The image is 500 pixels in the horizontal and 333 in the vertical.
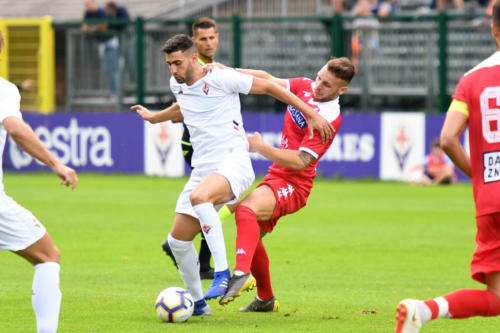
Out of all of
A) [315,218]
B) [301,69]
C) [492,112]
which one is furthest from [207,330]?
[301,69]

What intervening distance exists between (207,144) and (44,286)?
7.04 feet

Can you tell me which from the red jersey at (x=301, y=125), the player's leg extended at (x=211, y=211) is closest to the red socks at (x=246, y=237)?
the player's leg extended at (x=211, y=211)

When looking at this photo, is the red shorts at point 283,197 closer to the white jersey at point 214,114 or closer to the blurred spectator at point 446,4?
the white jersey at point 214,114

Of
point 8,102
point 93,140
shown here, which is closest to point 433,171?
point 93,140

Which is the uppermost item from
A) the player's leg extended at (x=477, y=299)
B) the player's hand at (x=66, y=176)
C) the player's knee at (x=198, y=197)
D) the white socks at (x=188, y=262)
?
the player's hand at (x=66, y=176)

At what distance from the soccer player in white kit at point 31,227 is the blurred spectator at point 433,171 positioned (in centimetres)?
1560

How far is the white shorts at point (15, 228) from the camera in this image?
6.64m

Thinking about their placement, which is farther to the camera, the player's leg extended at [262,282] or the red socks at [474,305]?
the player's leg extended at [262,282]

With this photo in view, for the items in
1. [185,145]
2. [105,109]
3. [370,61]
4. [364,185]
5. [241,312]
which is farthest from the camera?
[105,109]

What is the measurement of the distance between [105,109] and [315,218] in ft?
34.7

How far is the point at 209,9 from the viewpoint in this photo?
28.3m

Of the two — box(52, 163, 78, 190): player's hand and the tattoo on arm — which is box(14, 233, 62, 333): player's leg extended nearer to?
box(52, 163, 78, 190): player's hand

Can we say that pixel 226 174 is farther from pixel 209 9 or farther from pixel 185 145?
pixel 209 9

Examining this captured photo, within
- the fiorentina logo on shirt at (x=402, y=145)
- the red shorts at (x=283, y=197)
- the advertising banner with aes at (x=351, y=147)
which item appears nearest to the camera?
the red shorts at (x=283, y=197)
